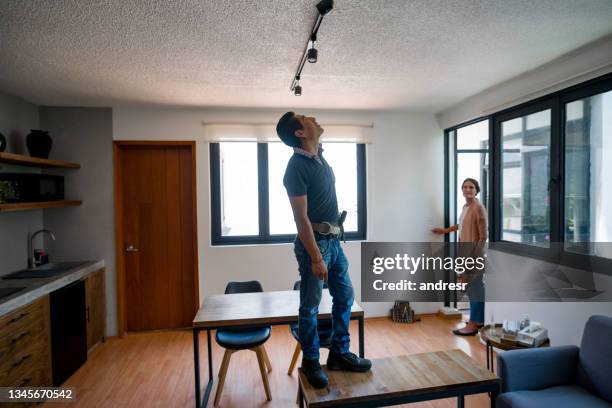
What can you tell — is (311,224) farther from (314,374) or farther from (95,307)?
(95,307)

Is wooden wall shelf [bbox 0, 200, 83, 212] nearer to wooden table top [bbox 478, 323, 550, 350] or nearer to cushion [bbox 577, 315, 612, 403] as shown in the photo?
wooden table top [bbox 478, 323, 550, 350]

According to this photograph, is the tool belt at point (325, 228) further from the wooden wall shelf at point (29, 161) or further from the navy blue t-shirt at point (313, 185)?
the wooden wall shelf at point (29, 161)

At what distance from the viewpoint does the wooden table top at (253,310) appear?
1968 mm

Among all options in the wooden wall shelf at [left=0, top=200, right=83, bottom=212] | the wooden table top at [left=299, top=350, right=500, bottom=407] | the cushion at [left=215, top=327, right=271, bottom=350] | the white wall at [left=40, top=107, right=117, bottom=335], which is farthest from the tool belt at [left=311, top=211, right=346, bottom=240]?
the white wall at [left=40, top=107, right=117, bottom=335]

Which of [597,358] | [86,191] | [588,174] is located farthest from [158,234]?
[588,174]

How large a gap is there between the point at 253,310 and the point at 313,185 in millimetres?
1119

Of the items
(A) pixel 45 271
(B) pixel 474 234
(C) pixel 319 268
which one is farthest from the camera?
(B) pixel 474 234

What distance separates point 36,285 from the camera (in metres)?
2.39

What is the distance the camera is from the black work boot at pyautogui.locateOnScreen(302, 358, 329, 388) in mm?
1479

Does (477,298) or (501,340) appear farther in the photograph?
(477,298)

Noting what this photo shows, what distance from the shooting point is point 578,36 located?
2.04 meters

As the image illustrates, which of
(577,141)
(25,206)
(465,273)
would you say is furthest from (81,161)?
(577,141)

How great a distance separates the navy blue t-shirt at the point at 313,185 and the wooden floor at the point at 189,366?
1.60 metres

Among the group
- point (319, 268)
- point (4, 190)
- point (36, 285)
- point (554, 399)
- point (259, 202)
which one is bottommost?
point (554, 399)
